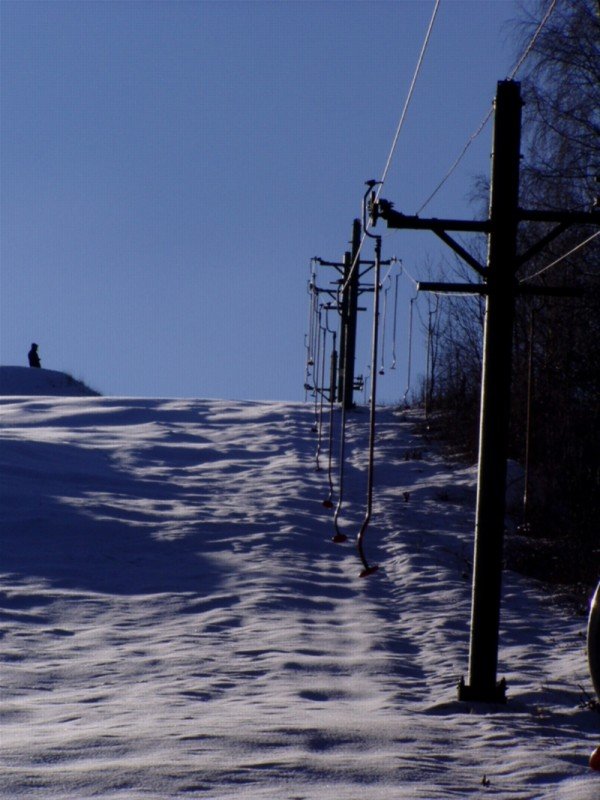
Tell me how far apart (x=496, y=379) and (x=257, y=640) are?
10.8ft

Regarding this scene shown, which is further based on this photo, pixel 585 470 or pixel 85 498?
pixel 85 498

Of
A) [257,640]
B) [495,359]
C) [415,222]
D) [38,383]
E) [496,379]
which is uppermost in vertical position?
[415,222]

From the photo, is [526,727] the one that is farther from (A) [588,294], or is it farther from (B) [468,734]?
(A) [588,294]

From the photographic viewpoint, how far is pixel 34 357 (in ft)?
158

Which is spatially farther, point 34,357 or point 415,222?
point 34,357

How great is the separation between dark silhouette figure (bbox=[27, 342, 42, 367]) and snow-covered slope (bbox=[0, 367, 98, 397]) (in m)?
3.40

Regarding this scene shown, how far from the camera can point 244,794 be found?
570 centimetres

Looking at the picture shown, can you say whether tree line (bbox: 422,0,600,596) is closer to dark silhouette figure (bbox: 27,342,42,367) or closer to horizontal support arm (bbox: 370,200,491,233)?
horizontal support arm (bbox: 370,200,491,233)

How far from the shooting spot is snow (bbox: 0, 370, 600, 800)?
20.4ft

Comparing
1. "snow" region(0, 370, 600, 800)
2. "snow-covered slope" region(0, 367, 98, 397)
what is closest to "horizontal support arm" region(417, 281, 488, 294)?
"snow" region(0, 370, 600, 800)

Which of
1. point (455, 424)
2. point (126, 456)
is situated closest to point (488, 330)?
point (126, 456)

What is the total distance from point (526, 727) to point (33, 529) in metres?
8.71

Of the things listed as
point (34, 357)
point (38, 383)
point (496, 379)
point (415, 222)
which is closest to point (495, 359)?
point (496, 379)

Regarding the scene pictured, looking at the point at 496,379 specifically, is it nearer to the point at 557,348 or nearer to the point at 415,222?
the point at 415,222
